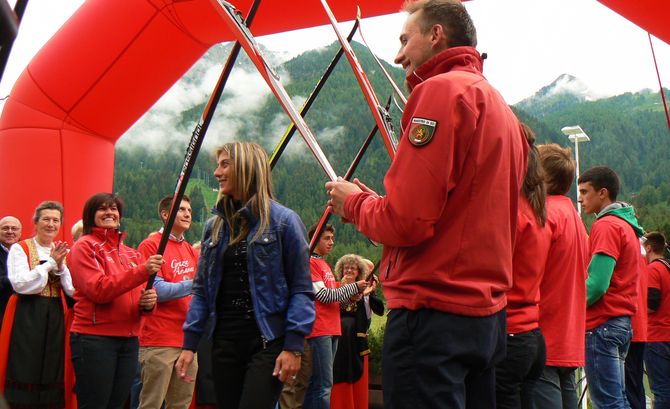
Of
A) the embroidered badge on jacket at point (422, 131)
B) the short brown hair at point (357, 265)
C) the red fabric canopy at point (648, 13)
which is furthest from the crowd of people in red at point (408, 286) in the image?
the red fabric canopy at point (648, 13)

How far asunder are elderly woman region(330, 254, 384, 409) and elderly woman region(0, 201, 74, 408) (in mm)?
2366

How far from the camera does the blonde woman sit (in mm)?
2758

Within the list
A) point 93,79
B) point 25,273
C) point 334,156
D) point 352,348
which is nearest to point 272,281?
point 25,273

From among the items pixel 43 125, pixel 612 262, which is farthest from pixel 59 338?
pixel 612 262

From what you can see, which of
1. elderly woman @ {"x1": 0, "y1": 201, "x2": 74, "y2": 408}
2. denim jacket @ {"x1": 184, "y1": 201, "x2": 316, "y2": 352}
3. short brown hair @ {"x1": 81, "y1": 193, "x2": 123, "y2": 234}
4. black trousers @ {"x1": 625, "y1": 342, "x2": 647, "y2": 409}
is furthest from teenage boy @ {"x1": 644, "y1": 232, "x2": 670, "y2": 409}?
elderly woman @ {"x1": 0, "y1": 201, "x2": 74, "y2": 408}

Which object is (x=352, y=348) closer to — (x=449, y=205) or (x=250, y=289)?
(x=250, y=289)

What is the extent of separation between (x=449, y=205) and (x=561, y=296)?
1.50 m

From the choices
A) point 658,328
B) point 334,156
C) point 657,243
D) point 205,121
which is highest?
point 334,156

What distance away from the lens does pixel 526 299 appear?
268 cm

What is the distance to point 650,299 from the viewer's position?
568cm

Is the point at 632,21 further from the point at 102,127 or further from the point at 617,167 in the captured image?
the point at 617,167

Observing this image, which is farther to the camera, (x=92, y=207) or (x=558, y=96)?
(x=558, y=96)

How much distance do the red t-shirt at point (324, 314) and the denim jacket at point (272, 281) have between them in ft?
7.09

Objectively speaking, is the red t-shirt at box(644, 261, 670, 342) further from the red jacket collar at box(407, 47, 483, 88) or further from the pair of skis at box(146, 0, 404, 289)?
the red jacket collar at box(407, 47, 483, 88)
